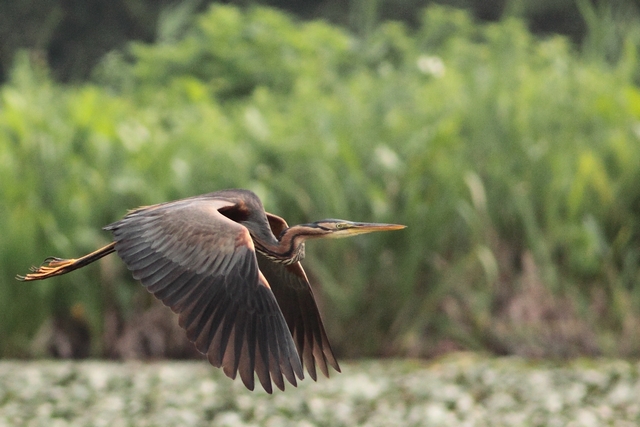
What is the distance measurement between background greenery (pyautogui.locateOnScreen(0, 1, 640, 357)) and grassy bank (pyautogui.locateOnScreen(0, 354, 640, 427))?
20cm

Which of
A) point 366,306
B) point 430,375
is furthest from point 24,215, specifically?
point 430,375

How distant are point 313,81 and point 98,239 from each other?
9.45ft

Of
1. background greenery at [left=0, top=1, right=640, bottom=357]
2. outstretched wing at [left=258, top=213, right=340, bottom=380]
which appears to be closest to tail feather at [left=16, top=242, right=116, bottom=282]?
outstretched wing at [left=258, top=213, right=340, bottom=380]

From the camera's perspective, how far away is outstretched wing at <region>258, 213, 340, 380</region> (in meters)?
2.85

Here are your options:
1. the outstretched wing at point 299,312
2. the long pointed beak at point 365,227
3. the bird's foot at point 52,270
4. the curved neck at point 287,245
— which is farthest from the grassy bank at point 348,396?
the long pointed beak at point 365,227

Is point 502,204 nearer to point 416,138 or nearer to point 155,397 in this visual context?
point 416,138

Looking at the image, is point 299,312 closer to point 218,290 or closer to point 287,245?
point 287,245

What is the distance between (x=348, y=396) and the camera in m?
4.97

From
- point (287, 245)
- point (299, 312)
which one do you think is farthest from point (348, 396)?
point (287, 245)

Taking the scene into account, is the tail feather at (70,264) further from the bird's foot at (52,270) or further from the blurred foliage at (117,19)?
the blurred foliage at (117,19)

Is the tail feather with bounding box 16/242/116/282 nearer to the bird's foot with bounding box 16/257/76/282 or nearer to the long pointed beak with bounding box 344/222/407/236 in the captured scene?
the bird's foot with bounding box 16/257/76/282

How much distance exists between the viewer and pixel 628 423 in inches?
178

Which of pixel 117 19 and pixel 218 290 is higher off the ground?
pixel 117 19

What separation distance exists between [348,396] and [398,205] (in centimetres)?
115
